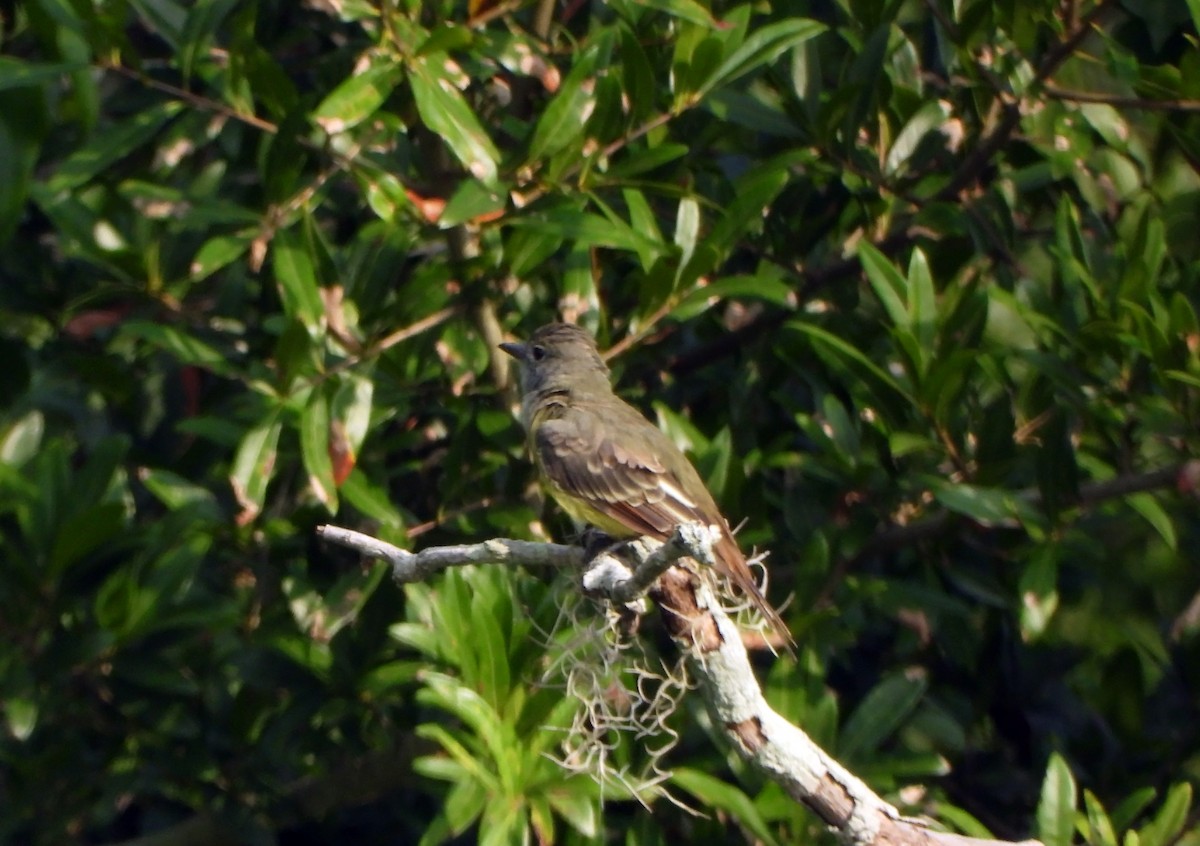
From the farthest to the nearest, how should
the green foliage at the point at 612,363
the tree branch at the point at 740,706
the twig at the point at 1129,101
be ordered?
the twig at the point at 1129,101, the green foliage at the point at 612,363, the tree branch at the point at 740,706

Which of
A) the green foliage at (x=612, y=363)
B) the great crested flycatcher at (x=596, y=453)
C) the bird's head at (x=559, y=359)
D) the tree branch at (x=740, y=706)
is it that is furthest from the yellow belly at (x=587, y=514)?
the tree branch at (x=740, y=706)

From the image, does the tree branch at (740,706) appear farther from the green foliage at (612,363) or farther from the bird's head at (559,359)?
the bird's head at (559,359)

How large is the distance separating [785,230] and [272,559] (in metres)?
1.72

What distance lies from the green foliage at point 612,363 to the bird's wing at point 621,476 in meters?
0.12

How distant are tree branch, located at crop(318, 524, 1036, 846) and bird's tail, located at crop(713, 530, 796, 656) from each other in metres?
0.64

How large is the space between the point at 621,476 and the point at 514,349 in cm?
47

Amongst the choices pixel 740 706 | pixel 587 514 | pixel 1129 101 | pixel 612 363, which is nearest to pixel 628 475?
pixel 587 514

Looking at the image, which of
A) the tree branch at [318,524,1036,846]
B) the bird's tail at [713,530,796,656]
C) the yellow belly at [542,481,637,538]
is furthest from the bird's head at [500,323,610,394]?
the tree branch at [318,524,1036,846]

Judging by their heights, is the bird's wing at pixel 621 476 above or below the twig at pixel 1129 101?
below

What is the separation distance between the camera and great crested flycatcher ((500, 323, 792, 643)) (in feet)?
14.6

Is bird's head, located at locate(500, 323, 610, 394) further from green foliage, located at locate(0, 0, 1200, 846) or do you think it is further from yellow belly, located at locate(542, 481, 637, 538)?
yellow belly, located at locate(542, 481, 637, 538)

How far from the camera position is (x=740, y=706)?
3.21 m

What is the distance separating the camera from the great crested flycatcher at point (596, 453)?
446 centimetres

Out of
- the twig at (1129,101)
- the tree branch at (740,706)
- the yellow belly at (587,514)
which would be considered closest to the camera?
the tree branch at (740,706)
